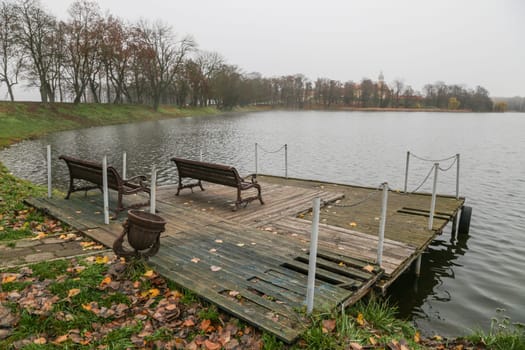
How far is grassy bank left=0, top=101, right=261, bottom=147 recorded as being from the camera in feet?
100

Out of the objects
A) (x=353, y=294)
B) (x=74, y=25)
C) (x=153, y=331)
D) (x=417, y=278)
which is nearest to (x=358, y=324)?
(x=353, y=294)

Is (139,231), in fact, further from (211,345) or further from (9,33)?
(9,33)

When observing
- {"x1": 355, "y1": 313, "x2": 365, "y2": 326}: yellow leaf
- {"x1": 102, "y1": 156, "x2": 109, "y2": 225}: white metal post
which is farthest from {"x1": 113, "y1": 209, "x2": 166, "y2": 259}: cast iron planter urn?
{"x1": 355, "y1": 313, "x2": 365, "y2": 326}: yellow leaf

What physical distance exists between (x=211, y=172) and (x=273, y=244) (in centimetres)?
311

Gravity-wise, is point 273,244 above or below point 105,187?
below

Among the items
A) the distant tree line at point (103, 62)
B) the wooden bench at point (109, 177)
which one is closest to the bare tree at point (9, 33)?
the distant tree line at point (103, 62)

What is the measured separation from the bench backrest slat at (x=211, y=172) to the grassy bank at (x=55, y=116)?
22.3 meters

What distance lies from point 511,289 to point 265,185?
6559 millimetres

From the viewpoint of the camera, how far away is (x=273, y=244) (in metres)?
5.73

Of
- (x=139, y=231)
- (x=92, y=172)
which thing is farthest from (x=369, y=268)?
(x=92, y=172)

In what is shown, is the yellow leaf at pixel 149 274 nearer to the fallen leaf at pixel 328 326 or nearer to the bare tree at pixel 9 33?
the fallen leaf at pixel 328 326

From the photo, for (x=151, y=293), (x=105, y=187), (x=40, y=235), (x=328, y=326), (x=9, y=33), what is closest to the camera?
(x=328, y=326)

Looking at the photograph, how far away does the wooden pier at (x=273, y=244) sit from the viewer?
4020 millimetres

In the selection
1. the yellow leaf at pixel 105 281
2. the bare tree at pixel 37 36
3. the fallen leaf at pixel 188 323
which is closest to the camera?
the fallen leaf at pixel 188 323
